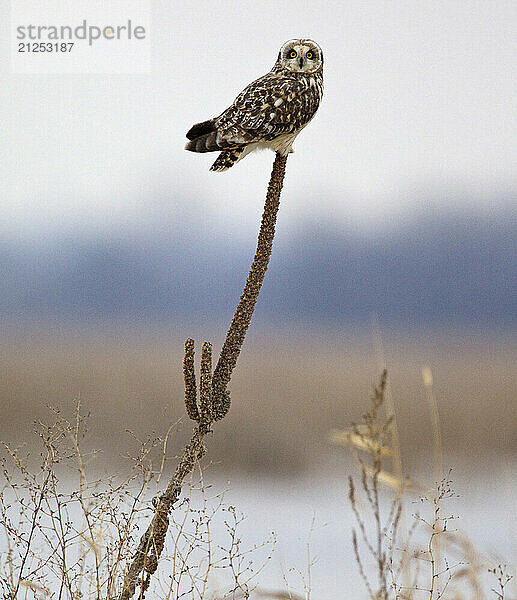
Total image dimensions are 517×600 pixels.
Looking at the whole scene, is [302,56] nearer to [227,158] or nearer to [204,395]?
[227,158]

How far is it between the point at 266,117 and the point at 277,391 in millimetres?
4124

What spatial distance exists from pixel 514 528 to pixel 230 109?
39.8 inches

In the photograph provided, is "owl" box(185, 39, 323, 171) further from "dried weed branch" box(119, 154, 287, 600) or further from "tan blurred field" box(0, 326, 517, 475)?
"tan blurred field" box(0, 326, 517, 475)

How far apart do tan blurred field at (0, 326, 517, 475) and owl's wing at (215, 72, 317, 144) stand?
7.25 ft

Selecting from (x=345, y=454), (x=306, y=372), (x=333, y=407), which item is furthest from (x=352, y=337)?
(x=345, y=454)

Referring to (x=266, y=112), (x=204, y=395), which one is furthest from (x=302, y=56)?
(x=204, y=395)

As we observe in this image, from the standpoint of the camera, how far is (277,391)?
17.9 ft

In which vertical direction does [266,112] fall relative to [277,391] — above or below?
below

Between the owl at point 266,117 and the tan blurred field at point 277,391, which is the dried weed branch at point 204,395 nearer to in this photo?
the owl at point 266,117

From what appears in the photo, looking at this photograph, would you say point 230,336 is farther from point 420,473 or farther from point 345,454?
point 345,454

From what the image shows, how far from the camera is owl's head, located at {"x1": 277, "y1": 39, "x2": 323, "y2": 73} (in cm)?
154

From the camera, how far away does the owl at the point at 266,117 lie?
4.72 ft

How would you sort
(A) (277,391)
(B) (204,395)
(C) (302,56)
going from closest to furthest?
1. (B) (204,395)
2. (C) (302,56)
3. (A) (277,391)

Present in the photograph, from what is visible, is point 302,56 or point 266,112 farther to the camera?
point 302,56
